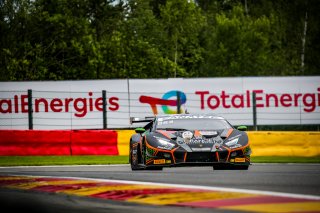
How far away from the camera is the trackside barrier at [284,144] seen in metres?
21.2

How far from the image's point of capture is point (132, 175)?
478 inches

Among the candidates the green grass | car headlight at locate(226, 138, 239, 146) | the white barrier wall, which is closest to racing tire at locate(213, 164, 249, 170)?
car headlight at locate(226, 138, 239, 146)

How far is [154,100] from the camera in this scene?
28.3 meters

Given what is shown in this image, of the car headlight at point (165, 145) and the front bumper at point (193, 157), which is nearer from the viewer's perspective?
the front bumper at point (193, 157)

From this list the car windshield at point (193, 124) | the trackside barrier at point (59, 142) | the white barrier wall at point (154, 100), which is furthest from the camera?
the white barrier wall at point (154, 100)

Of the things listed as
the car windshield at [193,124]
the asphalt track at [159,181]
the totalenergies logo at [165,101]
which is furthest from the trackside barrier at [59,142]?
the asphalt track at [159,181]

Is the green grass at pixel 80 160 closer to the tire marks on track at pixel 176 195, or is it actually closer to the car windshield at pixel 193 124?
the car windshield at pixel 193 124

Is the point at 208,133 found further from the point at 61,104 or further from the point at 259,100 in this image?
the point at 259,100

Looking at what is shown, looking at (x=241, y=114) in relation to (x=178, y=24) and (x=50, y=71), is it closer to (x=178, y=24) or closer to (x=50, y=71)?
(x=50, y=71)

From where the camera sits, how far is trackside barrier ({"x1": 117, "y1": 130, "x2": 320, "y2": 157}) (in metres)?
21.2

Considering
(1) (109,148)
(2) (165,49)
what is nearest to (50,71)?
(2) (165,49)

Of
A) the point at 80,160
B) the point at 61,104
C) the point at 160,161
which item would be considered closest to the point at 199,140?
the point at 160,161

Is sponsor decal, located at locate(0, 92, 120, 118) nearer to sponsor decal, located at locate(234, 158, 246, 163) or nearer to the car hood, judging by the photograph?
the car hood

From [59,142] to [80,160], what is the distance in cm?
119
